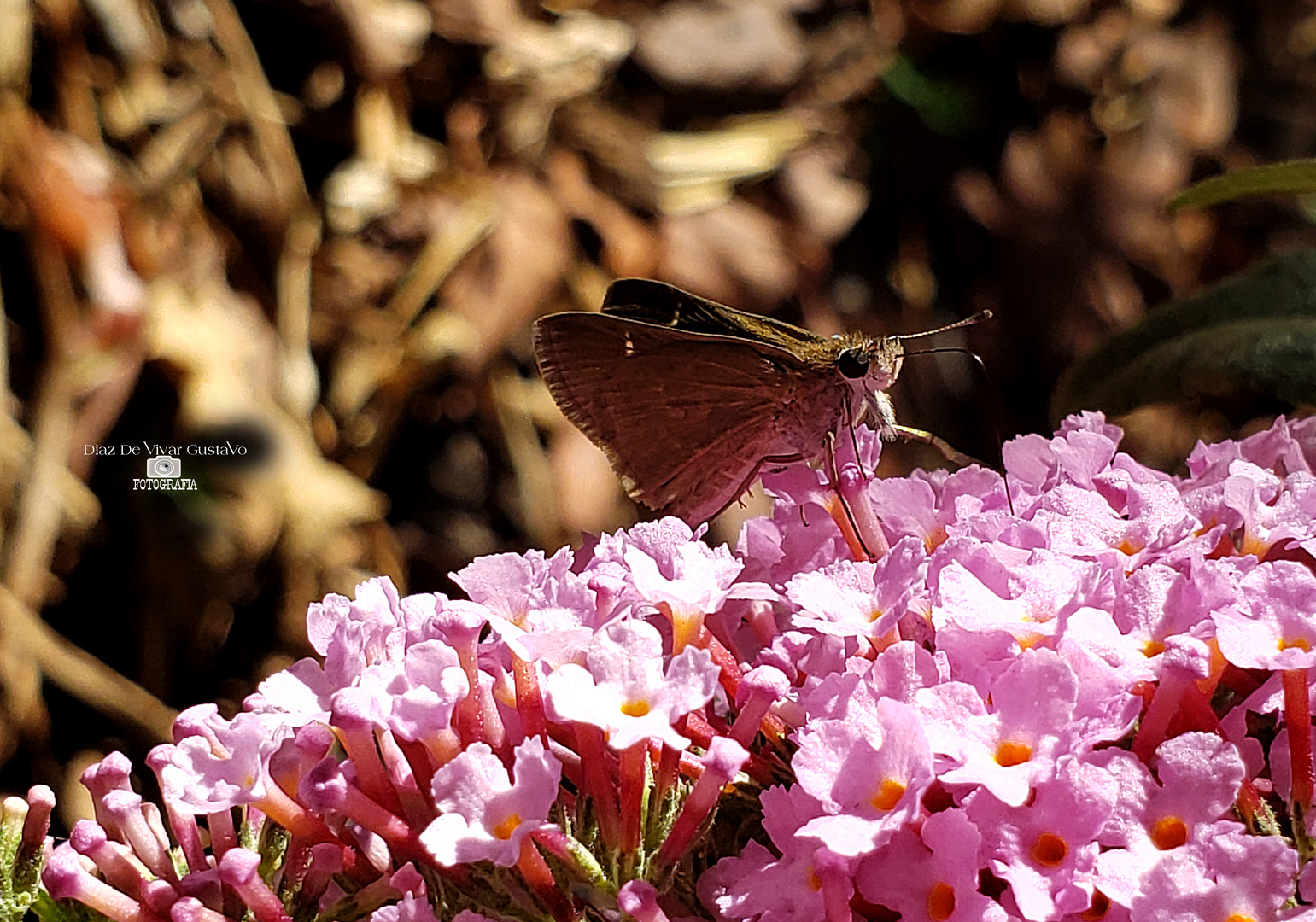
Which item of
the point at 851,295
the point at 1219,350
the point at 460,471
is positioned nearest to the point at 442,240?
the point at 460,471

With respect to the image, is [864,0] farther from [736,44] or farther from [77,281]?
[77,281]

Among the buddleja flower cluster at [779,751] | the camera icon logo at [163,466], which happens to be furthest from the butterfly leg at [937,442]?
the camera icon logo at [163,466]

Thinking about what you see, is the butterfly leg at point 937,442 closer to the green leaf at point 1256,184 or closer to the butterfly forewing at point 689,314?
the butterfly forewing at point 689,314

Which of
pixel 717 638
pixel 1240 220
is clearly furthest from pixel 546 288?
pixel 1240 220

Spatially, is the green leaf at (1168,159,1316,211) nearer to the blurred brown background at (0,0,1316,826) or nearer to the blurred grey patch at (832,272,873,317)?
the blurred brown background at (0,0,1316,826)

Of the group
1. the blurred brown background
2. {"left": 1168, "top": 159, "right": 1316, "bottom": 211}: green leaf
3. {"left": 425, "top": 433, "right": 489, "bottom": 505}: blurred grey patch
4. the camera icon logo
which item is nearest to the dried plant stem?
the blurred brown background

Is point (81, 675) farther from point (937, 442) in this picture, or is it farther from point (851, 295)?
point (851, 295)
